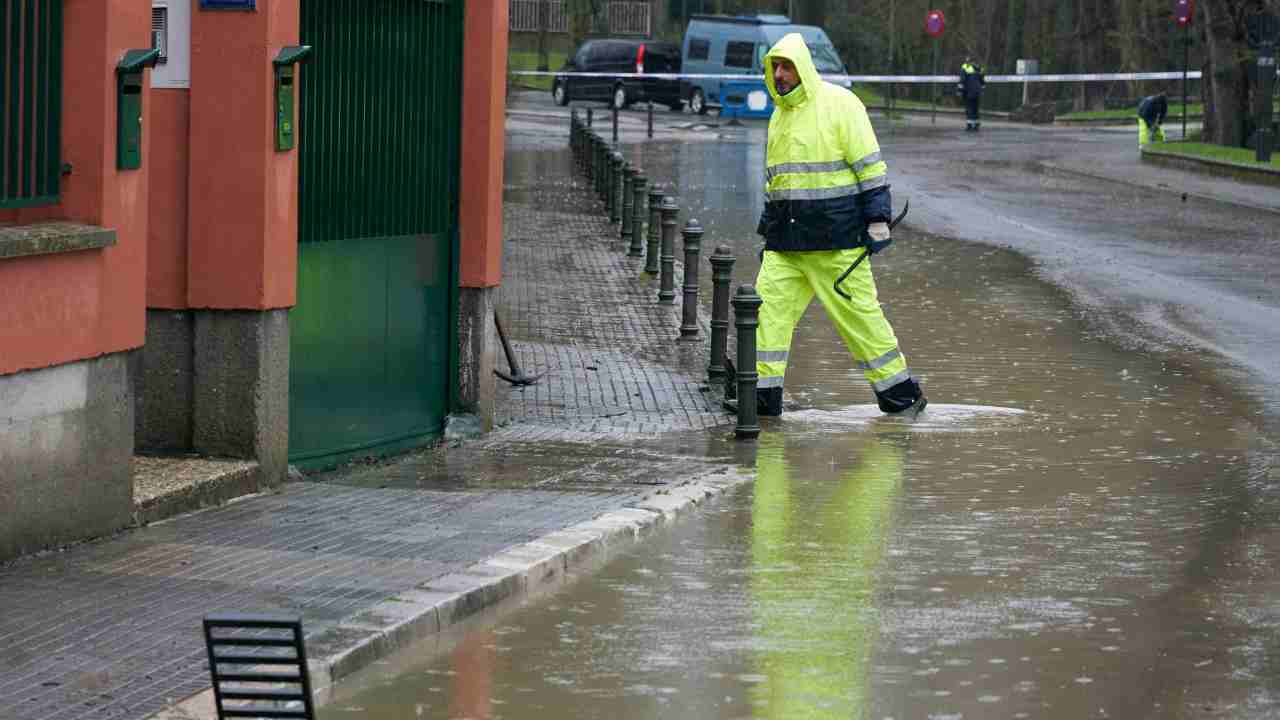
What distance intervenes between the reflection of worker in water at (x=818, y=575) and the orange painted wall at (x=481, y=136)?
1.81 m

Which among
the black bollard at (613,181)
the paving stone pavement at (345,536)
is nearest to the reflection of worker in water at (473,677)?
the paving stone pavement at (345,536)

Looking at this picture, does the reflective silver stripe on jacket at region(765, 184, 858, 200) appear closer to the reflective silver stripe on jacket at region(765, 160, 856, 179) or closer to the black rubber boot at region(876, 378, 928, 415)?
the reflective silver stripe on jacket at region(765, 160, 856, 179)

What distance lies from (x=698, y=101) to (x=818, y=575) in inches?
1915

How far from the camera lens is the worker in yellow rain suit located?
1358 cm

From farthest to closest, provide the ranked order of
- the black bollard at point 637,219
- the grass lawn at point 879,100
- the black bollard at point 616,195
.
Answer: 1. the grass lawn at point 879,100
2. the black bollard at point 616,195
3. the black bollard at point 637,219

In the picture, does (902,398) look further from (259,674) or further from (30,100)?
(259,674)

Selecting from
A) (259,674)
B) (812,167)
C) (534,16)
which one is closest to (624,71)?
(534,16)

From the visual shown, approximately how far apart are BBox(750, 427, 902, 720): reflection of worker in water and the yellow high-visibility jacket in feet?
4.91

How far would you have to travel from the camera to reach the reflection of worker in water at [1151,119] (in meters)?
43.7

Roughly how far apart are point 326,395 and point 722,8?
223ft

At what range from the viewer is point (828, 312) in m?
13.6

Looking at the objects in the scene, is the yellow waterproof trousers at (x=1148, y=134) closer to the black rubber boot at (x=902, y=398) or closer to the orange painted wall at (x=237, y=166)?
the black rubber boot at (x=902, y=398)

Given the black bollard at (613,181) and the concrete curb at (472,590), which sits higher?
the black bollard at (613,181)

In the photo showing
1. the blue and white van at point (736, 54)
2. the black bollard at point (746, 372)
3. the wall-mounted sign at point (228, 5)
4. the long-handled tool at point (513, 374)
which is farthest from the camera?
the blue and white van at point (736, 54)
